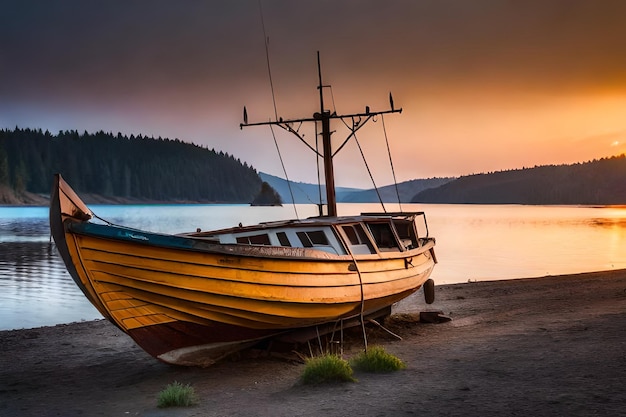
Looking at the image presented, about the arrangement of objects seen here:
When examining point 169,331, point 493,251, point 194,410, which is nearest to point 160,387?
point 169,331

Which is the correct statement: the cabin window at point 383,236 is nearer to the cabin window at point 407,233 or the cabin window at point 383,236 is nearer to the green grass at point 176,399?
the cabin window at point 407,233

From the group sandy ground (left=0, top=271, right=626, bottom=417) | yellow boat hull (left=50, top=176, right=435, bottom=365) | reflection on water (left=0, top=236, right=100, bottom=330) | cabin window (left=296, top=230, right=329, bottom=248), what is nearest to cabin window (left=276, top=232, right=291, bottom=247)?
cabin window (left=296, top=230, right=329, bottom=248)

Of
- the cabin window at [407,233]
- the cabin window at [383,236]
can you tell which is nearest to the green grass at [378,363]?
the cabin window at [383,236]

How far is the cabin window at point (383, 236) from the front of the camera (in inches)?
591

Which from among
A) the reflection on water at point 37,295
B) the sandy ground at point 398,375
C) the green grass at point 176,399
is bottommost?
the reflection on water at point 37,295

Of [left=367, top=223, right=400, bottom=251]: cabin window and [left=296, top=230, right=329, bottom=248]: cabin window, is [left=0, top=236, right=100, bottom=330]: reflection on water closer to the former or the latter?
[left=367, top=223, right=400, bottom=251]: cabin window

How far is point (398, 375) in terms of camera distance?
33.3 feet

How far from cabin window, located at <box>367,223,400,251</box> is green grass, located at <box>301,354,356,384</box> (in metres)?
5.33

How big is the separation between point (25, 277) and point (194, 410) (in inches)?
1092

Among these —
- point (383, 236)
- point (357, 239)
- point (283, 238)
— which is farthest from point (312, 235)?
point (383, 236)

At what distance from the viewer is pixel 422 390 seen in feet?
29.9

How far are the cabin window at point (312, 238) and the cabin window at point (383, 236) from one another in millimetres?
2533

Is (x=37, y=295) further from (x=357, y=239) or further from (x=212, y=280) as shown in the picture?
(x=212, y=280)

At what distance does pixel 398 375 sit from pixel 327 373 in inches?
45.5
